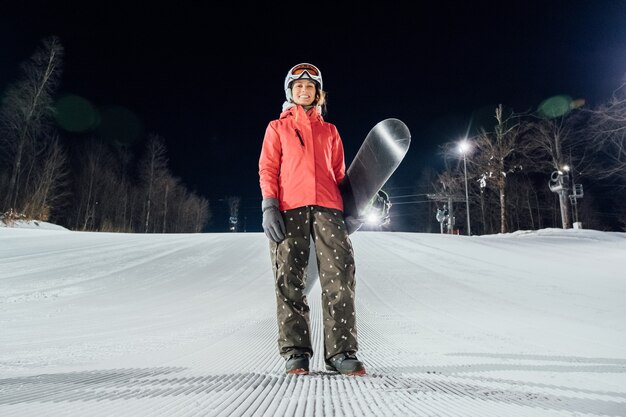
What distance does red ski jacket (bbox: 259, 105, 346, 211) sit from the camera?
2135 mm

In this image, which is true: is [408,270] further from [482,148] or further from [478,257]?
[482,148]

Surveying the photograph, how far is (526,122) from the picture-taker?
19625 mm

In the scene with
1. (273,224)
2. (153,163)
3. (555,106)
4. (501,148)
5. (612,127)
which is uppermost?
→ (555,106)

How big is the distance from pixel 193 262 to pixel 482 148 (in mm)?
18354

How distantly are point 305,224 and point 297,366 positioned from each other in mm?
767

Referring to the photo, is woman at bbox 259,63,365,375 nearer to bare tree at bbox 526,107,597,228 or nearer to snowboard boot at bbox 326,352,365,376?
snowboard boot at bbox 326,352,365,376

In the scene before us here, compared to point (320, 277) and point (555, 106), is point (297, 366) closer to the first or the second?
point (320, 277)

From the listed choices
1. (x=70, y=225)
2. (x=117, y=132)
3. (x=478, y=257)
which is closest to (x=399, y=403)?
(x=478, y=257)

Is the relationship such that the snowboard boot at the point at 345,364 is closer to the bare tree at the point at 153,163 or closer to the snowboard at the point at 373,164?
the snowboard at the point at 373,164

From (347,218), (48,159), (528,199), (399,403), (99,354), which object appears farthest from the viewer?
(528,199)

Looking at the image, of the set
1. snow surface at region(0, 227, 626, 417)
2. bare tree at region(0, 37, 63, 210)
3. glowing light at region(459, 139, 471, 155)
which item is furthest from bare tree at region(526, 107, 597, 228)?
bare tree at region(0, 37, 63, 210)

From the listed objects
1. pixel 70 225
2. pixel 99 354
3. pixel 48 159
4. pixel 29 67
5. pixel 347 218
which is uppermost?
pixel 29 67

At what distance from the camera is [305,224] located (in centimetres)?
210

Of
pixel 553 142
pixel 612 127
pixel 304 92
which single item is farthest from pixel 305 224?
pixel 553 142
